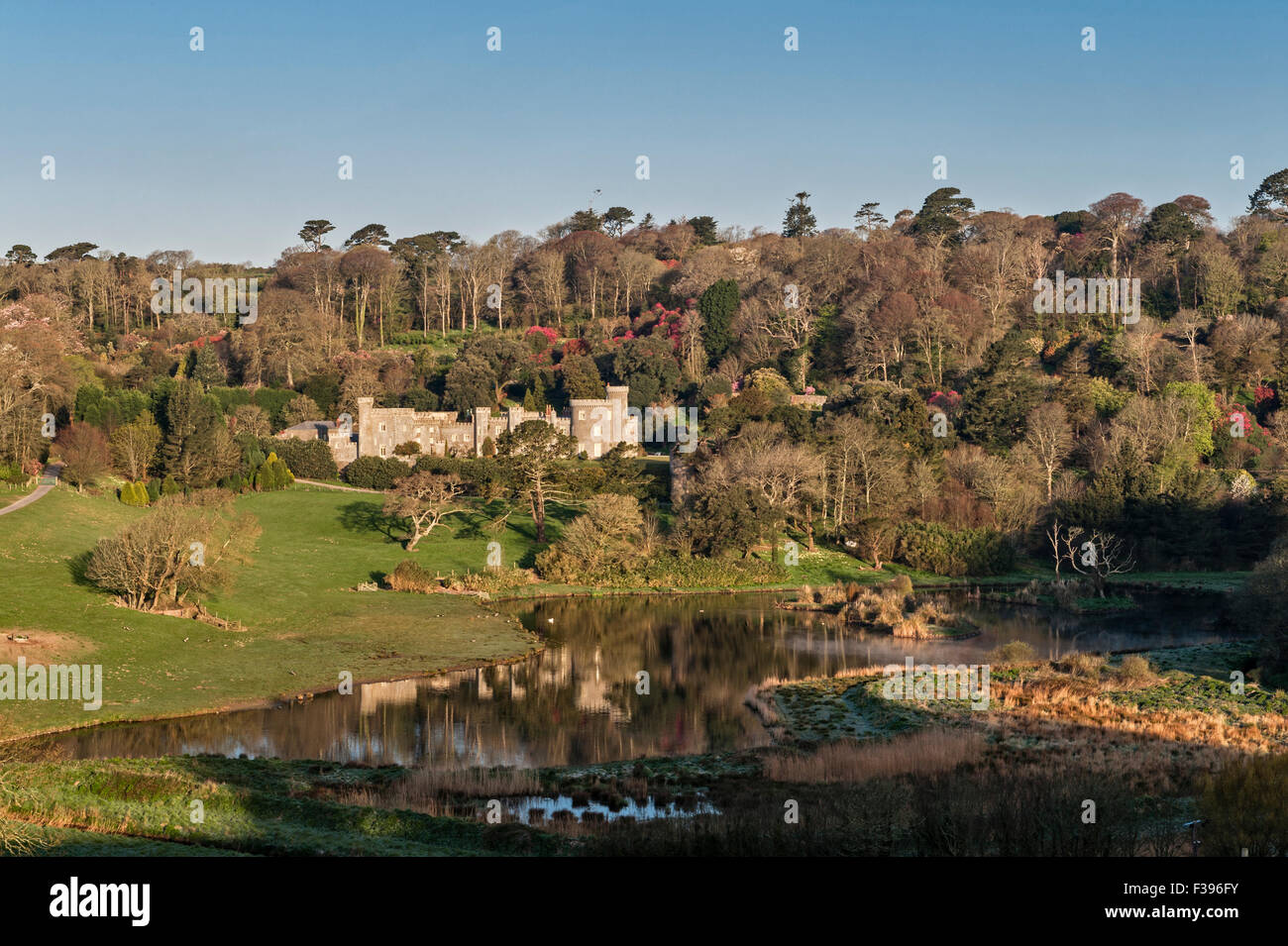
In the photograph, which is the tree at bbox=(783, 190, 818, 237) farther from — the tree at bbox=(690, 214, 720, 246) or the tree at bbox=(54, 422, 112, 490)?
the tree at bbox=(54, 422, 112, 490)

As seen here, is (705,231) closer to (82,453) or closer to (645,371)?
(645,371)

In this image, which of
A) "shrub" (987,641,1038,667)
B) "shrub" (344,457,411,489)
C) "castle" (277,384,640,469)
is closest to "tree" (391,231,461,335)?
"castle" (277,384,640,469)

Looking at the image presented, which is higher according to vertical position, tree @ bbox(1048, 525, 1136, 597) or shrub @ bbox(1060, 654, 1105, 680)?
tree @ bbox(1048, 525, 1136, 597)

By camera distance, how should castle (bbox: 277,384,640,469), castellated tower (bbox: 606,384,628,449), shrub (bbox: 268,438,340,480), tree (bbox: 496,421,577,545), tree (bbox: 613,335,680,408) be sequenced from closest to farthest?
tree (bbox: 496,421,577,545) < shrub (bbox: 268,438,340,480) < castle (bbox: 277,384,640,469) < castellated tower (bbox: 606,384,628,449) < tree (bbox: 613,335,680,408)

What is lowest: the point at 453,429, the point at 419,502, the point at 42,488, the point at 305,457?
the point at 419,502

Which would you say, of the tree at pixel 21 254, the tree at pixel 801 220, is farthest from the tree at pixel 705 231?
the tree at pixel 21 254

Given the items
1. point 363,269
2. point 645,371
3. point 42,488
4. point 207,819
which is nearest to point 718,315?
point 645,371

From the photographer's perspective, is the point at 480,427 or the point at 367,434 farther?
the point at 480,427
